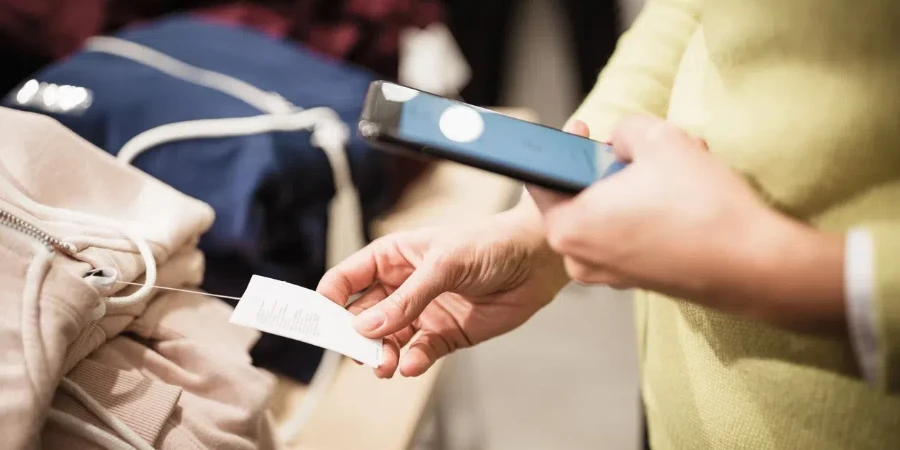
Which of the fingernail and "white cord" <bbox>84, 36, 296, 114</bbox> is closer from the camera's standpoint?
the fingernail

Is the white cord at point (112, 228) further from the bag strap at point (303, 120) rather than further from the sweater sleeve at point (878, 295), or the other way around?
the sweater sleeve at point (878, 295)

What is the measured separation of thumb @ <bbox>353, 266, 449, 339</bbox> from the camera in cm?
39

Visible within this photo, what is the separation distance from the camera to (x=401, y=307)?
1.31ft

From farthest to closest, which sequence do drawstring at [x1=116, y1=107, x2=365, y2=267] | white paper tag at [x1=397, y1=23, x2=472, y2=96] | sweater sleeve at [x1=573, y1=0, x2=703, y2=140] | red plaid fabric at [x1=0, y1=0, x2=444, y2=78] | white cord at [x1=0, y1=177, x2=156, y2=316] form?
white paper tag at [x1=397, y1=23, x2=472, y2=96] → red plaid fabric at [x1=0, y1=0, x2=444, y2=78] → drawstring at [x1=116, y1=107, x2=365, y2=267] → sweater sleeve at [x1=573, y1=0, x2=703, y2=140] → white cord at [x1=0, y1=177, x2=156, y2=316]

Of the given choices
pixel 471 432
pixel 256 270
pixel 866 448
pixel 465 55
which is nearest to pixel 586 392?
pixel 471 432

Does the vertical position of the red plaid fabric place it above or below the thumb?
above

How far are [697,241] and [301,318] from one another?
8.9 inches

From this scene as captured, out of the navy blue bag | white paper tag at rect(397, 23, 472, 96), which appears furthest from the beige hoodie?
white paper tag at rect(397, 23, 472, 96)

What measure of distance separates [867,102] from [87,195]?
427mm

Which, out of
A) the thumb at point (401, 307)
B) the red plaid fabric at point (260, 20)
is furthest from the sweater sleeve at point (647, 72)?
the red plaid fabric at point (260, 20)

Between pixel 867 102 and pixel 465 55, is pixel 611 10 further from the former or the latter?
pixel 867 102

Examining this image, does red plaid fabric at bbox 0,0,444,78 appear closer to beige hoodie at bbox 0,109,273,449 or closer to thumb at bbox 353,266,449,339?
beige hoodie at bbox 0,109,273,449

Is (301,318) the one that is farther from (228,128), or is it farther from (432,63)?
(432,63)

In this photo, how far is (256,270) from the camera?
0.57 metres
